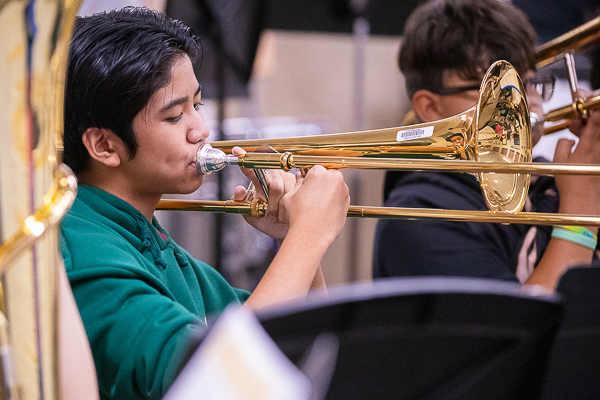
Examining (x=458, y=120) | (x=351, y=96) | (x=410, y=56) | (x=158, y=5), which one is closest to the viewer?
(x=458, y=120)

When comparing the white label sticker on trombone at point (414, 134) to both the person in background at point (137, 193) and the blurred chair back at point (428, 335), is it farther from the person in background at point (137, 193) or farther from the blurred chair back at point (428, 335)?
the blurred chair back at point (428, 335)

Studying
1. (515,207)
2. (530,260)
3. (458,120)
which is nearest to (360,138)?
(458,120)

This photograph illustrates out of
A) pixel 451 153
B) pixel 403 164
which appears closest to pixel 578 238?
pixel 451 153

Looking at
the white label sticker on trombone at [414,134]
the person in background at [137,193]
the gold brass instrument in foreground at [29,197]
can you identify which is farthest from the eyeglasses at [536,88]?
the gold brass instrument in foreground at [29,197]

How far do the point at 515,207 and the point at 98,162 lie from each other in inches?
31.8

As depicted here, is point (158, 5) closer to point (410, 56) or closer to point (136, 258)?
point (410, 56)

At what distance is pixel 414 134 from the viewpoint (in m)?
1.01

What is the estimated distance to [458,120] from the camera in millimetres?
1007

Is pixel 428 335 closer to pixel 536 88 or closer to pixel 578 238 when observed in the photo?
pixel 578 238

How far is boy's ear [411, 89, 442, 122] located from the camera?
1.33 metres

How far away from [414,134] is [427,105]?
14.8 inches

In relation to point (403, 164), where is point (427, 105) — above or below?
above

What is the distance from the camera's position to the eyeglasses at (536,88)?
1.29m

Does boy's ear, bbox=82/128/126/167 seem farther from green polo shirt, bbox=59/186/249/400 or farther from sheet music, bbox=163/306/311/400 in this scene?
sheet music, bbox=163/306/311/400
